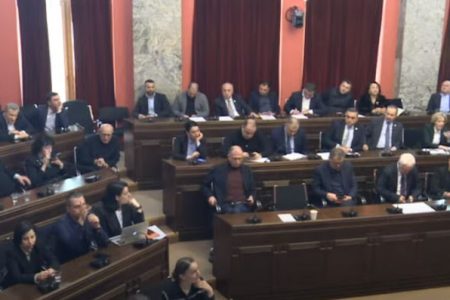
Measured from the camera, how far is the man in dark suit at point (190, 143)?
7886 millimetres

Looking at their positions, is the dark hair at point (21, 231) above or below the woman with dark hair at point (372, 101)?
below

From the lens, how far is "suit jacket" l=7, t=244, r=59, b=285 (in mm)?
4805

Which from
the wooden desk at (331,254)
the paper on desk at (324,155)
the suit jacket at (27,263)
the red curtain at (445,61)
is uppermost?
the red curtain at (445,61)

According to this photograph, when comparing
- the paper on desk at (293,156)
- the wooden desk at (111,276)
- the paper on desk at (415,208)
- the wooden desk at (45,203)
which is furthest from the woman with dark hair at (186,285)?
the paper on desk at (293,156)

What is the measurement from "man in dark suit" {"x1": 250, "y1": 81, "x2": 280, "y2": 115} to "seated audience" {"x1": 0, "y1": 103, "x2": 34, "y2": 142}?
4.00m

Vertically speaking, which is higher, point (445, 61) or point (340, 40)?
point (340, 40)

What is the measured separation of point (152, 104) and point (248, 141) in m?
2.27

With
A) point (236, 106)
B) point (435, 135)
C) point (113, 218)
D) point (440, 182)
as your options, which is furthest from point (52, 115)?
point (435, 135)

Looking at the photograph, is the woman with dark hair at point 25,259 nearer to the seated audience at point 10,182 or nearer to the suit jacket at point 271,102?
the seated audience at point 10,182

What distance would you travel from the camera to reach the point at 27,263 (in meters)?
4.94

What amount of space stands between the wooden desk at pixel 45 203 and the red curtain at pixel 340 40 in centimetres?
579

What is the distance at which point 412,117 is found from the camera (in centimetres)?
997

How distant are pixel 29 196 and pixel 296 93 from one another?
5615 mm

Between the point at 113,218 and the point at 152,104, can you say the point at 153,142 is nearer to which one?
the point at 152,104
